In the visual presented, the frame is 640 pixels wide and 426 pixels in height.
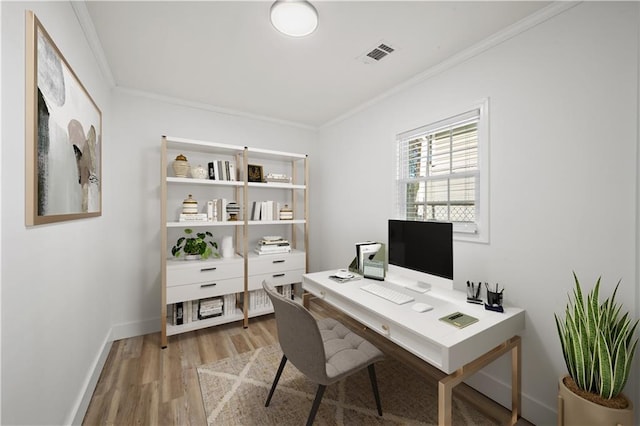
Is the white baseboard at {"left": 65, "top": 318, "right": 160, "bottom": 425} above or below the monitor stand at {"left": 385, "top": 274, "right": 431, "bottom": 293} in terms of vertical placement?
below

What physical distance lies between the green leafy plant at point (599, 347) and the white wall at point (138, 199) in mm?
3349

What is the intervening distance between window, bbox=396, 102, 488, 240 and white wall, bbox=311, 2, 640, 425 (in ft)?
0.30

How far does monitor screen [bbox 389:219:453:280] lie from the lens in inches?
69.9

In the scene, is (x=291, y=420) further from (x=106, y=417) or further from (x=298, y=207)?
(x=298, y=207)

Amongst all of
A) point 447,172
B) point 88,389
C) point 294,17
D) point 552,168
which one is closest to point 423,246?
point 447,172

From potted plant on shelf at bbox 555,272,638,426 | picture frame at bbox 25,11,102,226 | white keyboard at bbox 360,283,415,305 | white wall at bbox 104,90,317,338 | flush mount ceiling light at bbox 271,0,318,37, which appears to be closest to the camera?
picture frame at bbox 25,11,102,226

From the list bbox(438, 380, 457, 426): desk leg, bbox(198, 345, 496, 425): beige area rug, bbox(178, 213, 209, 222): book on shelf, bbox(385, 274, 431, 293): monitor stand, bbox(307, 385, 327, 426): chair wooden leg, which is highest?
bbox(178, 213, 209, 222): book on shelf

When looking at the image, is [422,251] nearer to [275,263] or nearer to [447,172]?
[447,172]

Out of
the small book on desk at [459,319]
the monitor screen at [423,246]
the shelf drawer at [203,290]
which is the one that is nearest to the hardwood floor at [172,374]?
the shelf drawer at [203,290]

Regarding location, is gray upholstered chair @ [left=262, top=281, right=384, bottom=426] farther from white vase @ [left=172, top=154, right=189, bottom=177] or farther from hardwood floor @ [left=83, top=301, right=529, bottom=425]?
white vase @ [left=172, top=154, right=189, bottom=177]

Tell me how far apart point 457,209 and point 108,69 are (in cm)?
315

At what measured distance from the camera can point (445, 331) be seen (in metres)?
1.35

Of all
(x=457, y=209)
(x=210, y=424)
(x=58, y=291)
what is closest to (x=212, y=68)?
(x=58, y=291)

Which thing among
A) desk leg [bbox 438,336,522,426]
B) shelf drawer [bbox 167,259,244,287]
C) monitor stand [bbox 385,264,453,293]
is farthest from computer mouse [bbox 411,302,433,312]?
shelf drawer [bbox 167,259,244,287]
